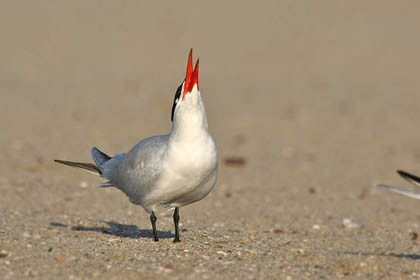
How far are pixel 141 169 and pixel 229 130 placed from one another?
9.20 meters

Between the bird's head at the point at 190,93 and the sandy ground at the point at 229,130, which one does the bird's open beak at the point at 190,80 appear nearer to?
the bird's head at the point at 190,93

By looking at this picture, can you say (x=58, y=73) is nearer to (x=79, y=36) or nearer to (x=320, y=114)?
(x=79, y=36)

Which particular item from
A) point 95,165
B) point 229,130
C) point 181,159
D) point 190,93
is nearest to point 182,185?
point 181,159

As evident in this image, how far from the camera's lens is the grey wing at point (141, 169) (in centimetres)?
599

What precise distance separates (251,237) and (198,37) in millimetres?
20069

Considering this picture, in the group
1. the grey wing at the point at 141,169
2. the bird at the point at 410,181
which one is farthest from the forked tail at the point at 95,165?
the bird at the point at 410,181

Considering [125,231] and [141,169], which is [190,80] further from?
[125,231]

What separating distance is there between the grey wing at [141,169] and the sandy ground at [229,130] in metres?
0.51

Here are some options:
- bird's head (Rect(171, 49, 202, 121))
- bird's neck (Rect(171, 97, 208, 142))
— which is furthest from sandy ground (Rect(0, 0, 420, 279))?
bird's head (Rect(171, 49, 202, 121))

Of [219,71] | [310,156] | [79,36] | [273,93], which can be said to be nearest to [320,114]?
[273,93]

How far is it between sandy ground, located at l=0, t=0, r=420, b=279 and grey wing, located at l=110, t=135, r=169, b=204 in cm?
51

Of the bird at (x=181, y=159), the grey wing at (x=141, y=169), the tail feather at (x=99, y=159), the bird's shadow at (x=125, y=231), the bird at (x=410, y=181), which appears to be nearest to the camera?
the bird at (x=410, y=181)

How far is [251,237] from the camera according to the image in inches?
284

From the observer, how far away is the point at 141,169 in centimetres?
618
